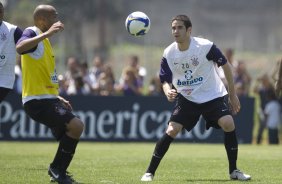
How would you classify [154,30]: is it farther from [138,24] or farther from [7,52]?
[7,52]

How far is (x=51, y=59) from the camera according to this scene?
418 inches

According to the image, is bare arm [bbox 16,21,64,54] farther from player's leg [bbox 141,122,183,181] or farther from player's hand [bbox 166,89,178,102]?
player's leg [bbox 141,122,183,181]

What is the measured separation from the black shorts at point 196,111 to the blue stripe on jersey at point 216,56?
1.92 ft

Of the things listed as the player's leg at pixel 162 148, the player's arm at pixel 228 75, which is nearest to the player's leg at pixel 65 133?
the player's leg at pixel 162 148

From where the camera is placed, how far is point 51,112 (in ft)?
34.0

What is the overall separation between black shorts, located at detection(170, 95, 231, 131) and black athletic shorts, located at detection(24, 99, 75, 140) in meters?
1.86

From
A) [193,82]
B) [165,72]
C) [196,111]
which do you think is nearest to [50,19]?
[165,72]

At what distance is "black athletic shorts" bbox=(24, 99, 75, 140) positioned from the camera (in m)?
10.4

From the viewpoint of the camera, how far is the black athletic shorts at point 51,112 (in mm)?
10359

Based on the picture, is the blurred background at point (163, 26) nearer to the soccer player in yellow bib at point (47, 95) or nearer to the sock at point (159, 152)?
the sock at point (159, 152)

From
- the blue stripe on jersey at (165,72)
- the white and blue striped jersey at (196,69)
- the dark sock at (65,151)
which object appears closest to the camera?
the dark sock at (65,151)

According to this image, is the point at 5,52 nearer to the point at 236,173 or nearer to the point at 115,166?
the point at 115,166

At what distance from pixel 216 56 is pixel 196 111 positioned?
875 mm

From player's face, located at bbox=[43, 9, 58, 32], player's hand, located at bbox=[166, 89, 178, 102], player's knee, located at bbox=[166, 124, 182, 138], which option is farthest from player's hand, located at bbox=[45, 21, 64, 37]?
player's knee, located at bbox=[166, 124, 182, 138]
